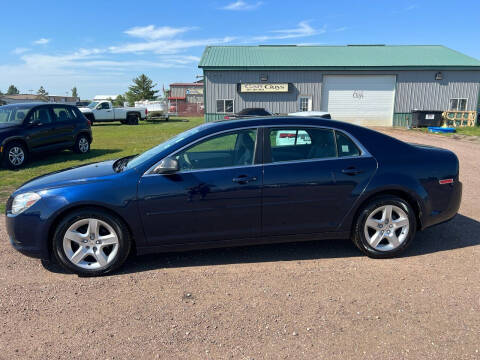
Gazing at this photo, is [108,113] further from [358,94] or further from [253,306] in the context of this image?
[253,306]

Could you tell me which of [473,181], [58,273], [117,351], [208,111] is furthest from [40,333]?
[208,111]

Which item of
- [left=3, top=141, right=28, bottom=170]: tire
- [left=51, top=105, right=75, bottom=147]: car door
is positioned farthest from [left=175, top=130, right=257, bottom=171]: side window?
[left=51, top=105, right=75, bottom=147]: car door

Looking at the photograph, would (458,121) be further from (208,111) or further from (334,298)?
(334,298)

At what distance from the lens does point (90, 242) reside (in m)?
3.63

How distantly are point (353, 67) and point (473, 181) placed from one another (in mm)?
17220

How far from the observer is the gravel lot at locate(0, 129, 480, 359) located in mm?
2596

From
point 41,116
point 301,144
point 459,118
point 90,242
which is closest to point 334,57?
point 459,118

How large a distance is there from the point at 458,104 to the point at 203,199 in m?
26.0

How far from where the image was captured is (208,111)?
79.9ft

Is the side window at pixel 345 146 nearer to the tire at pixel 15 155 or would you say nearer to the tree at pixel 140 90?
the tire at pixel 15 155

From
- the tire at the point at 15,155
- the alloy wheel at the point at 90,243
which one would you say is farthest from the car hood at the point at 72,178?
the tire at the point at 15,155

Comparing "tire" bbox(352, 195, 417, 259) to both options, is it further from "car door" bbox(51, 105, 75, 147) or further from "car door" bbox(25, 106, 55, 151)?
"car door" bbox(51, 105, 75, 147)

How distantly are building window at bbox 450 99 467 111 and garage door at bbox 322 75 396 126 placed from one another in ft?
13.3

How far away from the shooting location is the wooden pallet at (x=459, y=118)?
73.7ft
